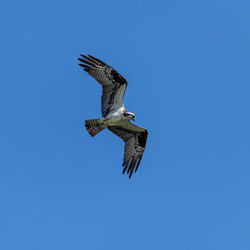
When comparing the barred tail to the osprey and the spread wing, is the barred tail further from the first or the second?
the spread wing

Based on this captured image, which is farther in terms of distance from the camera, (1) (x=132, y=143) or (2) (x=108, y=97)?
(1) (x=132, y=143)

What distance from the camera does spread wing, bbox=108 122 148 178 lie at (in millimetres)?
23500

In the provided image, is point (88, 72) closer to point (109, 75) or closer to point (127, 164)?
point (109, 75)

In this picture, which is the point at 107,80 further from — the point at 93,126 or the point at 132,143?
the point at 132,143

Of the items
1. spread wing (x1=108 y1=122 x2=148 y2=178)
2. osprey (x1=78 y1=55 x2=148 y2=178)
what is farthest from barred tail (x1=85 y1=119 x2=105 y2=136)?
spread wing (x1=108 y1=122 x2=148 y2=178)

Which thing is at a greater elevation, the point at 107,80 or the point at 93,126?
the point at 107,80

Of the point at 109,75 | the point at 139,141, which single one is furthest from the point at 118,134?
the point at 109,75

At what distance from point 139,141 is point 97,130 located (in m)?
2.24

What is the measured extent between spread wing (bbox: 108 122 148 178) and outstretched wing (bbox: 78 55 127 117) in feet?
5.31

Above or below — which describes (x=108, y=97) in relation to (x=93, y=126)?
above

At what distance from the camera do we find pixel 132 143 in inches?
938

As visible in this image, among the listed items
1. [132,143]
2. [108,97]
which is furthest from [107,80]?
[132,143]

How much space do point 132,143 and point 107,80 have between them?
A: 3121mm

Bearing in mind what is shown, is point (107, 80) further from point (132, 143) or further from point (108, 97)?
point (132, 143)
